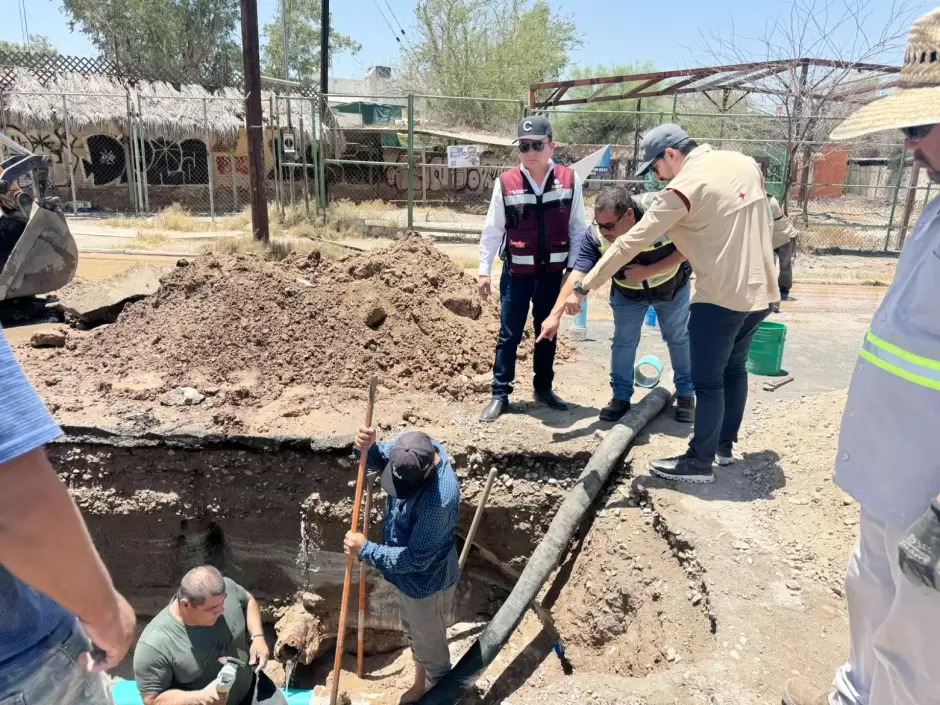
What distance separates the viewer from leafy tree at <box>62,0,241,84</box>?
2755 centimetres

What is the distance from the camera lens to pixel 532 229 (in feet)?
14.4

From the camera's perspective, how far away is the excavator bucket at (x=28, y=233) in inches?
262

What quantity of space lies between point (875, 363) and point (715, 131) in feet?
68.7

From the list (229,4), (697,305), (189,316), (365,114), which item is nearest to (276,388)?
(189,316)

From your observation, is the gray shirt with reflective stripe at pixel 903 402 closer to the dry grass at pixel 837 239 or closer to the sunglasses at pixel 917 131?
the sunglasses at pixel 917 131

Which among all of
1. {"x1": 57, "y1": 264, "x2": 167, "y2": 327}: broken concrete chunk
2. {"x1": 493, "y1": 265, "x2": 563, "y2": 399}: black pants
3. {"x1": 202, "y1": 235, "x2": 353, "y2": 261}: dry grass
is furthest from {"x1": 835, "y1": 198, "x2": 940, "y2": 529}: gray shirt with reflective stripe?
{"x1": 202, "y1": 235, "x2": 353, "y2": 261}: dry grass

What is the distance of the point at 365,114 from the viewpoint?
2131 centimetres

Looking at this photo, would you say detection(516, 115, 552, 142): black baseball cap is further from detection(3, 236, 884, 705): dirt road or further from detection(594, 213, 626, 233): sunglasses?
detection(3, 236, 884, 705): dirt road

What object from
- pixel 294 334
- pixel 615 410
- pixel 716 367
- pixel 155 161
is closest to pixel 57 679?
pixel 716 367

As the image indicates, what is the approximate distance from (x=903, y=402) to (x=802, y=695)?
135 centimetres

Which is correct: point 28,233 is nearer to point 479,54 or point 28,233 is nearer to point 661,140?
point 661,140

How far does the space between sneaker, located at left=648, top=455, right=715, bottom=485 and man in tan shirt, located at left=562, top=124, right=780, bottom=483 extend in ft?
0.99

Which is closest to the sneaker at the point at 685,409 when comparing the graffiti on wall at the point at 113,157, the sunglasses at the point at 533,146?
the sunglasses at the point at 533,146

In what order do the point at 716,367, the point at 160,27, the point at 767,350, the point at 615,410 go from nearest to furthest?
the point at 716,367
the point at 615,410
the point at 767,350
the point at 160,27
